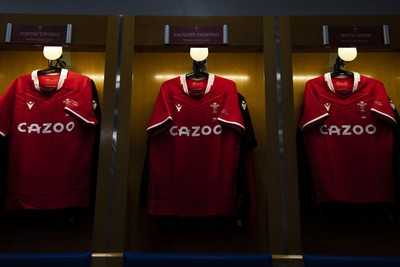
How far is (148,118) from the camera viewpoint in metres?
2.42

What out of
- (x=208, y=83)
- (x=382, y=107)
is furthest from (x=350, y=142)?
(x=208, y=83)

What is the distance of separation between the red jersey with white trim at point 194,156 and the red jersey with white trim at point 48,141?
1.14ft

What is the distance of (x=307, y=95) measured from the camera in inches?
89.7

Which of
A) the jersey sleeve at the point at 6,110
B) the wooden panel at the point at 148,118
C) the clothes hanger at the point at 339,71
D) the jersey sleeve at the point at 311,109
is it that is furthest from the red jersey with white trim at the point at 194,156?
the jersey sleeve at the point at 6,110

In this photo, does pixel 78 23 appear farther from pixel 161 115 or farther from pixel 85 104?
pixel 161 115

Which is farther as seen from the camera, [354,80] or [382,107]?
[354,80]

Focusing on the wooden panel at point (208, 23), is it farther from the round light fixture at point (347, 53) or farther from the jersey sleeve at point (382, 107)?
the jersey sleeve at point (382, 107)

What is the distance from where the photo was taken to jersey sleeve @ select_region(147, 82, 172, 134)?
2.15m

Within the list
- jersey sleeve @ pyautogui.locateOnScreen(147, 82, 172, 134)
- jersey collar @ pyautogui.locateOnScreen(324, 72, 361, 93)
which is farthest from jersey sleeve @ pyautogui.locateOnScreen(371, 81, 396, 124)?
jersey sleeve @ pyautogui.locateOnScreen(147, 82, 172, 134)

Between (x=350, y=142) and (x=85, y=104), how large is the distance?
4.46 ft

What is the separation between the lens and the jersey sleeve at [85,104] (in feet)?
7.11

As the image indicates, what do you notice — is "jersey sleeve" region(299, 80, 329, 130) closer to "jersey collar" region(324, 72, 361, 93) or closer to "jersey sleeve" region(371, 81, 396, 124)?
"jersey collar" region(324, 72, 361, 93)

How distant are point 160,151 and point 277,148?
58cm

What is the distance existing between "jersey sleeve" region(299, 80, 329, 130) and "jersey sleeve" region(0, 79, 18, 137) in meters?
1.49
